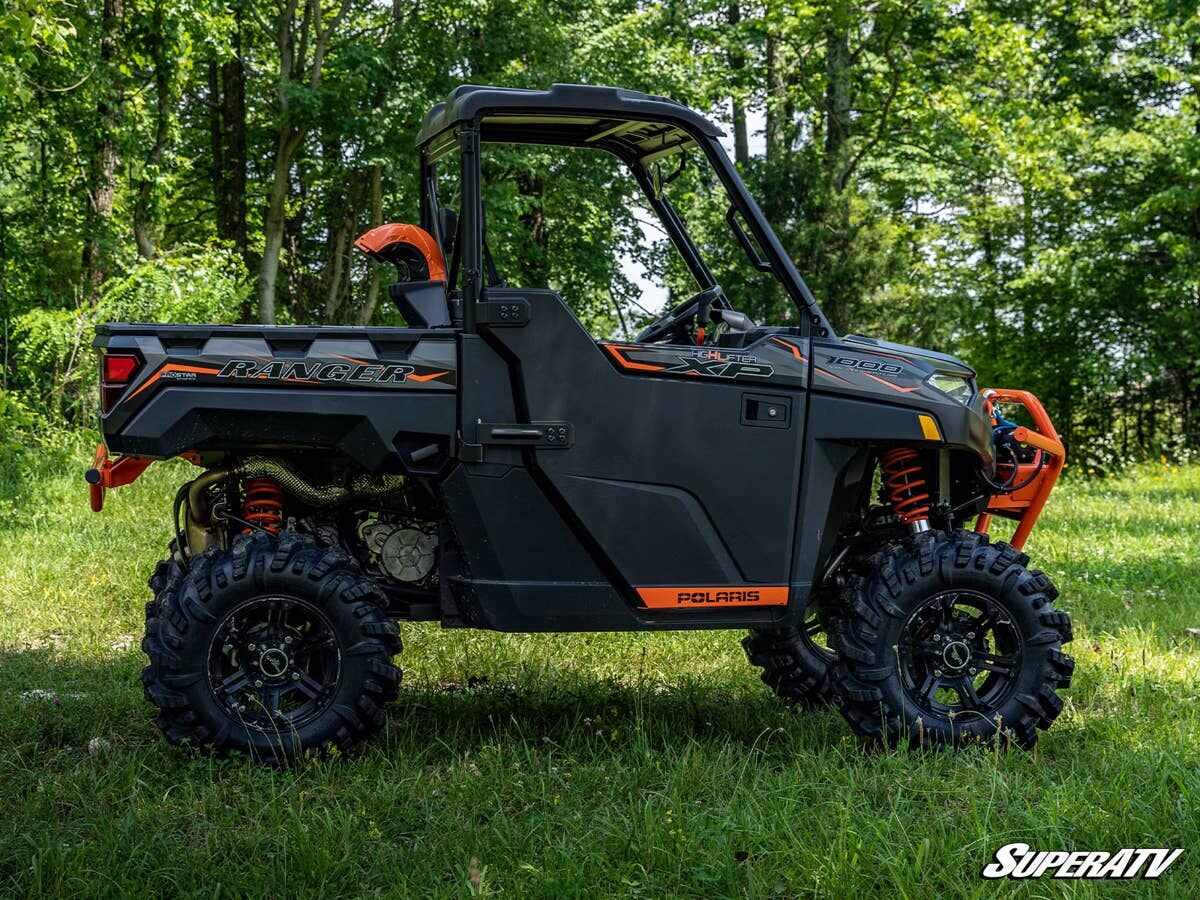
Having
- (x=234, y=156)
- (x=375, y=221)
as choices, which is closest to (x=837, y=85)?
(x=375, y=221)

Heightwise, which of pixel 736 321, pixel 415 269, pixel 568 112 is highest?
pixel 568 112

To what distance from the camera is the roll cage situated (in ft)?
14.1

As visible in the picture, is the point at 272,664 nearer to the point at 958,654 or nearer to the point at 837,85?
the point at 958,654

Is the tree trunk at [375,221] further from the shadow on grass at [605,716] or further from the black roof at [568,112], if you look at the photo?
the black roof at [568,112]

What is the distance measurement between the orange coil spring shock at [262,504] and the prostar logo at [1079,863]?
8.96ft

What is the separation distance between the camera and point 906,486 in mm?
4914

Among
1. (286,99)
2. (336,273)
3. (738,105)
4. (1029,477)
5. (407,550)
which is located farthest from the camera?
(738,105)

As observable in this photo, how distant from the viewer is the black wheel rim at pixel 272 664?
4.43 meters

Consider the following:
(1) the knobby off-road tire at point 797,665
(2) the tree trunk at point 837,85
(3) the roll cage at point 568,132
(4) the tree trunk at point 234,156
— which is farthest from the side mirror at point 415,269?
(2) the tree trunk at point 837,85

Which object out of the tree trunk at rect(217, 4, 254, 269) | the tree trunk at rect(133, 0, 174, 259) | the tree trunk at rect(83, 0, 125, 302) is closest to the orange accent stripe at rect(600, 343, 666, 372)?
the tree trunk at rect(83, 0, 125, 302)

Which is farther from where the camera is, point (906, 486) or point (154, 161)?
point (154, 161)

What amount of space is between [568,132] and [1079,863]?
124 inches

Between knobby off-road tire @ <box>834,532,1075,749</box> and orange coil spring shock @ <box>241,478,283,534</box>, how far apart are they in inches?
83.5

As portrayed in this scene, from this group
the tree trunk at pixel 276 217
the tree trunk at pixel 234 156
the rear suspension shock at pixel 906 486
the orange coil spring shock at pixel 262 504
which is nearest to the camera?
the orange coil spring shock at pixel 262 504
